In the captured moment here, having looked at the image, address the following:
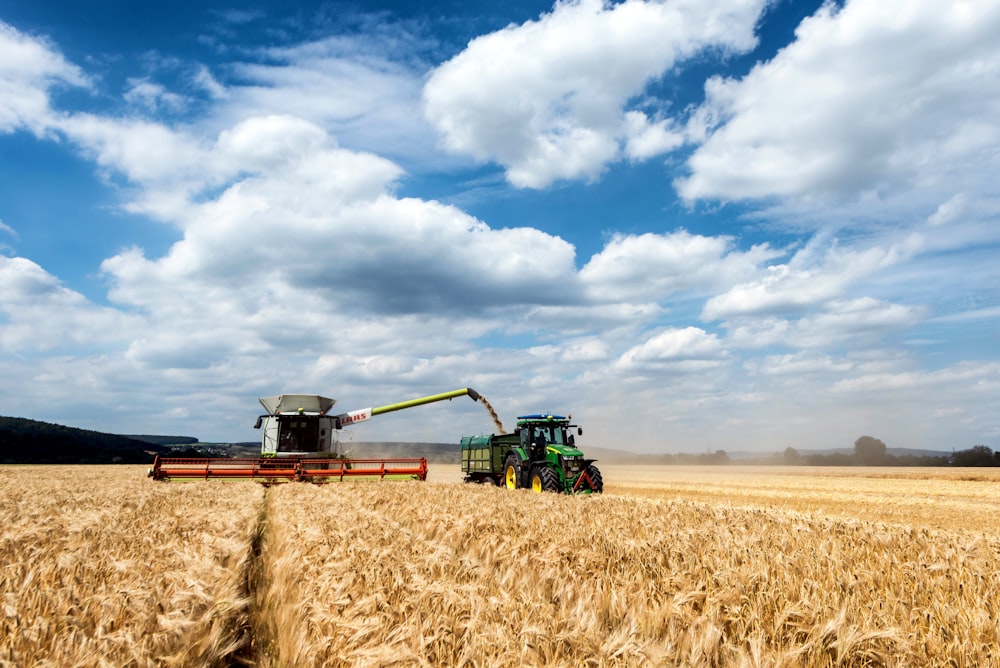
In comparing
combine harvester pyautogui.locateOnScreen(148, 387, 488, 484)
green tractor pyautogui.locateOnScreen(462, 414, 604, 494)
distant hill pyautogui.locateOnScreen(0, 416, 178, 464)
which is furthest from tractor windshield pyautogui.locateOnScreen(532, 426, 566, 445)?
distant hill pyautogui.locateOnScreen(0, 416, 178, 464)

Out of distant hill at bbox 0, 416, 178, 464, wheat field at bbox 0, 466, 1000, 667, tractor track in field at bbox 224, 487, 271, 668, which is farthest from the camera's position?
distant hill at bbox 0, 416, 178, 464

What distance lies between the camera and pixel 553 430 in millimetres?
18688

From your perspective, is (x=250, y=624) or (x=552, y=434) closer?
(x=250, y=624)

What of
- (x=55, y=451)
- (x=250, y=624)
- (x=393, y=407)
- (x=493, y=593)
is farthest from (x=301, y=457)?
(x=55, y=451)

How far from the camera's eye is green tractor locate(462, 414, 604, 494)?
16344 mm

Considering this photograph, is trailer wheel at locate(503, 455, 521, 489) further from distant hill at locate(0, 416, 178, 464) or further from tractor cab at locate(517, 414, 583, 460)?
distant hill at locate(0, 416, 178, 464)

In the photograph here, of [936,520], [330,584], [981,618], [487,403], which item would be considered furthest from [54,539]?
[487,403]

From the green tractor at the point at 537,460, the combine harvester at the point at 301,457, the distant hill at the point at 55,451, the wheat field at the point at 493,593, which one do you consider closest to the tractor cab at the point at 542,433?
the green tractor at the point at 537,460

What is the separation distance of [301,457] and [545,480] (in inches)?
473

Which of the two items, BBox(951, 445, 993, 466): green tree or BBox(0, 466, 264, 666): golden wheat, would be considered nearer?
BBox(0, 466, 264, 666): golden wheat

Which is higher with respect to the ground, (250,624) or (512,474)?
(512,474)

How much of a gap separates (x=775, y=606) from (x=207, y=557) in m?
5.01

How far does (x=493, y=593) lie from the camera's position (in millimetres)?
4258

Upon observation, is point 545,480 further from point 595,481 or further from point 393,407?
point 393,407
